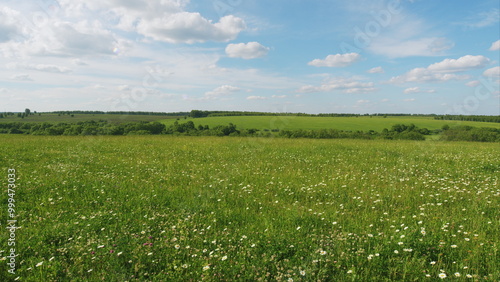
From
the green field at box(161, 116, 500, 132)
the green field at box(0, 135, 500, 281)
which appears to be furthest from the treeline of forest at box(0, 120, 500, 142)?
the green field at box(0, 135, 500, 281)

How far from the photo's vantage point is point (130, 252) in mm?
4531

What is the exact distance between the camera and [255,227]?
547 centimetres

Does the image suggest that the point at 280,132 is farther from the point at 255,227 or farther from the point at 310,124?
the point at 255,227

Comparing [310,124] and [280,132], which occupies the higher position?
[310,124]

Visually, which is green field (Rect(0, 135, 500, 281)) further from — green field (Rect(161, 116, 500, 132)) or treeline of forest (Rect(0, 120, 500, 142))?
green field (Rect(161, 116, 500, 132))

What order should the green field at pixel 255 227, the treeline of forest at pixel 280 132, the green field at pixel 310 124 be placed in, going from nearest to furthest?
the green field at pixel 255 227, the treeline of forest at pixel 280 132, the green field at pixel 310 124

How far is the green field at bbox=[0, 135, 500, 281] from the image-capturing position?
3975mm

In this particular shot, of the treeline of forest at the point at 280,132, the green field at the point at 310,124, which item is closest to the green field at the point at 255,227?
the treeline of forest at the point at 280,132

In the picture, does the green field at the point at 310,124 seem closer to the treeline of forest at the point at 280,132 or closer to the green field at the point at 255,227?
the treeline of forest at the point at 280,132

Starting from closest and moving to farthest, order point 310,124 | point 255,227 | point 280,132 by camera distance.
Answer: point 255,227, point 280,132, point 310,124

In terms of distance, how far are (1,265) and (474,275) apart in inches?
276

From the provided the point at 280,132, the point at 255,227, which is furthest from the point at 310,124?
the point at 255,227

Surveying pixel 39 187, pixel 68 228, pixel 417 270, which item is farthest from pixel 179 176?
pixel 417 270

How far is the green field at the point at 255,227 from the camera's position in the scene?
397cm
